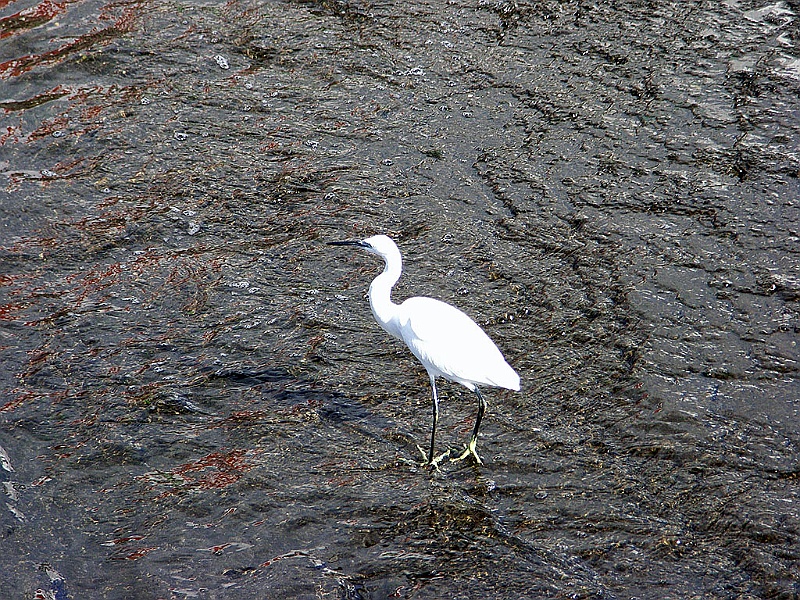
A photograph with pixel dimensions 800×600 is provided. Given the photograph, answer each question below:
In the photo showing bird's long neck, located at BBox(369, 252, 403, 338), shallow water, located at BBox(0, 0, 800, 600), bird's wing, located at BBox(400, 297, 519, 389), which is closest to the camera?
shallow water, located at BBox(0, 0, 800, 600)

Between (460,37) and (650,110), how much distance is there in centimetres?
200

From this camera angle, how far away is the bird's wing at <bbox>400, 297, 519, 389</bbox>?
13.2ft

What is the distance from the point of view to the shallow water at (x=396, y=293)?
3.85 meters

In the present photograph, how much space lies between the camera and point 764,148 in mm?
6125

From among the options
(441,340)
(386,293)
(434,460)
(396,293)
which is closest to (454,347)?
(441,340)

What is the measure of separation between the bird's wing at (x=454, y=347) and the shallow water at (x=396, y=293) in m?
0.49

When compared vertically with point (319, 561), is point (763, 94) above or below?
above

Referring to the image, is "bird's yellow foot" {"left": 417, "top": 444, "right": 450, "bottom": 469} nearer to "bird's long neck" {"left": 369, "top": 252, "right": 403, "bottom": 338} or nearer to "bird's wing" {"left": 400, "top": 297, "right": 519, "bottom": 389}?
"bird's wing" {"left": 400, "top": 297, "right": 519, "bottom": 389}

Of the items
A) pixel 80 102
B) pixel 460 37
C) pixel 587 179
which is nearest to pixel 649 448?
pixel 587 179

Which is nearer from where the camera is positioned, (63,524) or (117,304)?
(63,524)

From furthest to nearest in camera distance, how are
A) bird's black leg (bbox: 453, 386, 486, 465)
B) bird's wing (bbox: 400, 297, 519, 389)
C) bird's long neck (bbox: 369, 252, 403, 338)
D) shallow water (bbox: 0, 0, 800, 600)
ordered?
bird's long neck (bbox: 369, 252, 403, 338) → bird's black leg (bbox: 453, 386, 486, 465) → bird's wing (bbox: 400, 297, 519, 389) → shallow water (bbox: 0, 0, 800, 600)

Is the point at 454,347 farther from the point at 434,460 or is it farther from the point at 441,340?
the point at 434,460

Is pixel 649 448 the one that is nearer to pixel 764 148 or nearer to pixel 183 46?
pixel 764 148

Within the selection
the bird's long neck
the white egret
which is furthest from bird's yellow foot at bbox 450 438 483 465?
the bird's long neck
